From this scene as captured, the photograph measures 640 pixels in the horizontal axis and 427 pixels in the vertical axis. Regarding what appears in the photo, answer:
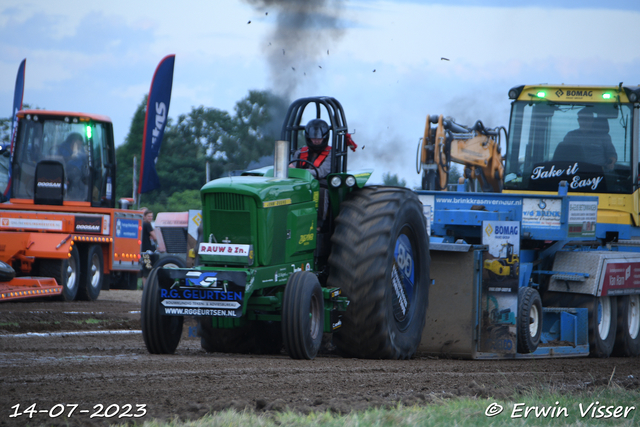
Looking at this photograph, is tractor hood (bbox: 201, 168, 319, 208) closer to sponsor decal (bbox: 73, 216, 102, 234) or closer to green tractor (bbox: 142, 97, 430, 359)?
green tractor (bbox: 142, 97, 430, 359)

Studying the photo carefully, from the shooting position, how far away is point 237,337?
740 centimetres

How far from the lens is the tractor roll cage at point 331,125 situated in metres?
7.33

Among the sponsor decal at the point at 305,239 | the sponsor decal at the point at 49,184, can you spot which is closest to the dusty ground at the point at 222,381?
the sponsor decal at the point at 305,239

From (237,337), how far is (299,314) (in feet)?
4.91

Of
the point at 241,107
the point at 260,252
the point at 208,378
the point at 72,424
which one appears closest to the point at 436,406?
the point at 208,378

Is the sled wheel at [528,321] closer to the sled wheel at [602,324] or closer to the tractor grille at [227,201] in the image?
the sled wheel at [602,324]

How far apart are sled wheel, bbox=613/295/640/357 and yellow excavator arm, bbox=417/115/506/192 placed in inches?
208

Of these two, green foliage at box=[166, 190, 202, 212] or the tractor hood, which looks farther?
green foliage at box=[166, 190, 202, 212]

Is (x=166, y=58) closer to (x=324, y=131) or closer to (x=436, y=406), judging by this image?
(x=324, y=131)

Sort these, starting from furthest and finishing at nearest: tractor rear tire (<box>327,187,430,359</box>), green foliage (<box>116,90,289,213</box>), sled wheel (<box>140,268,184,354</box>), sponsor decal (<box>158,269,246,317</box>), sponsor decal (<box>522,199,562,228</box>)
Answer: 1. green foliage (<box>116,90,289,213</box>)
2. sponsor decal (<box>522,199,562,228</box>)
3. tractor rear tire (<box>327,187,430,359</box>)
4. sled wheel (<box>140,268,184,354</box>)
5. sponsor decal (<box>158,269,246,317</box>)

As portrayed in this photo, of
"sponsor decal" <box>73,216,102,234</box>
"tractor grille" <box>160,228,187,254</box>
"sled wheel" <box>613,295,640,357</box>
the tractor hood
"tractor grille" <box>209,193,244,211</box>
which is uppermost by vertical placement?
the tractor hood

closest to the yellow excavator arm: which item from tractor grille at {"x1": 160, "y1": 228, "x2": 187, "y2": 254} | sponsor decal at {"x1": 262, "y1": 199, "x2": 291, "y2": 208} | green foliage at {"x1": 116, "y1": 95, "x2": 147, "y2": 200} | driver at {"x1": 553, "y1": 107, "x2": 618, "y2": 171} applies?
driver at {"x1": 553, "y1": 107, "x2": 618, "y2": 171}

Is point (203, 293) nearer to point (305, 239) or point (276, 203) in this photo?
point (276, 203)

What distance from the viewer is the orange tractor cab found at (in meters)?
12.8
